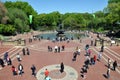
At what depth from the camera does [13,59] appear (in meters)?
34.6

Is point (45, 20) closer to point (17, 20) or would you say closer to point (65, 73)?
point (17, 20)

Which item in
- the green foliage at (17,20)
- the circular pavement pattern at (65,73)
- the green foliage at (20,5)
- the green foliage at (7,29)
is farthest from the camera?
the green foliage at (20,5)

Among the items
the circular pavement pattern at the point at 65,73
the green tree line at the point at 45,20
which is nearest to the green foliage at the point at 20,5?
the green tree line at the point at 45,20

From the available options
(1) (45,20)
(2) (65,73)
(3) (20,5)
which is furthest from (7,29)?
(1) (45,20)

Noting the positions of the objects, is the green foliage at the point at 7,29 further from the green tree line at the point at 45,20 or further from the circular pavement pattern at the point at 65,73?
the circular pavement pattern at the point at 65,73

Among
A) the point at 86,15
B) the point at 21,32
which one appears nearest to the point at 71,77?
the point at 21,32

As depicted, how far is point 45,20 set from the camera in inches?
4988

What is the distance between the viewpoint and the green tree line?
71787mm

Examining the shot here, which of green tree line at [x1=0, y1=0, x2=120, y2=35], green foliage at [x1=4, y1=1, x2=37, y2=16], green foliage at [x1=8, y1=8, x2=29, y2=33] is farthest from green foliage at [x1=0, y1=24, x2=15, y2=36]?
green foliage at [x1=4, y1=1, x2=37, y2=16]

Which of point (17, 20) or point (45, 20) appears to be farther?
point (45, 20)

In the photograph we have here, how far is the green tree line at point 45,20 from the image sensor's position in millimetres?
71787

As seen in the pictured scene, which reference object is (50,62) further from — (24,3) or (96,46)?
(24,3)

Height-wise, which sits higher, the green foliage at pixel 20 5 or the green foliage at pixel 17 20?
the green foliage at pixel 20 5

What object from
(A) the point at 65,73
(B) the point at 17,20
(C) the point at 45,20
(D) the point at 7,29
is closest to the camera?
(A) the point at 65,73
